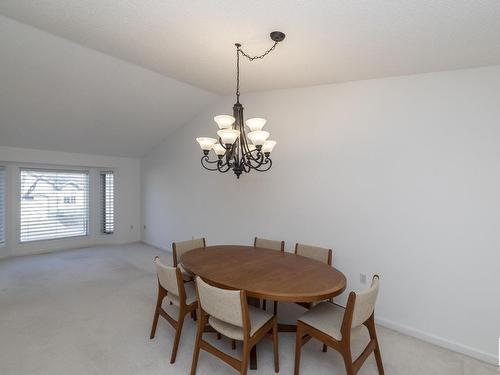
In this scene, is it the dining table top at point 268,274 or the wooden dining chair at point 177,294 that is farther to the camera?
the wooden dining chair at point 177,294

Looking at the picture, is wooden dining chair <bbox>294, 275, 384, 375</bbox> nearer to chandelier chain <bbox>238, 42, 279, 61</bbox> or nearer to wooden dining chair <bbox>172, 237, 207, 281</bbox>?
wooden dining chair <bbox>172, 237, 207, 281</bbox>

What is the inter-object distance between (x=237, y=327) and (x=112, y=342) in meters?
1.39

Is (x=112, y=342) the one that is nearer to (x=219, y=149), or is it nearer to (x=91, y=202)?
(x=219, y=149)

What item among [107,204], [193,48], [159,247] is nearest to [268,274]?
[193,48]

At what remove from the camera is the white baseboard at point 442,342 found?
89.0 inches

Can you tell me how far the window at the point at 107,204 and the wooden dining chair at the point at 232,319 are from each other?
528 cm

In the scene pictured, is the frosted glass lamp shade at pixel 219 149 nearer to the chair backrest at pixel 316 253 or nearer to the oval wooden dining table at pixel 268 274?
the oval wooden dining table at pixel 268 274

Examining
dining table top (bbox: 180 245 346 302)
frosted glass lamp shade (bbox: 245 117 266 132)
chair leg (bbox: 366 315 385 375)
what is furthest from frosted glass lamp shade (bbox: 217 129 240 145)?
chair leg (bbox: 366 315 385 375)

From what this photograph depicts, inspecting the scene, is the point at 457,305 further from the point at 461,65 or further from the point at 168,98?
the point at 168,98

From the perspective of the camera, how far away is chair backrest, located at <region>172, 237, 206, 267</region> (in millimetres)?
3011

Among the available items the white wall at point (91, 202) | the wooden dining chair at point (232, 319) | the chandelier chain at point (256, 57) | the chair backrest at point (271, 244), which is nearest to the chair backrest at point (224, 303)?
the wooden dining chair at point (232, 319)

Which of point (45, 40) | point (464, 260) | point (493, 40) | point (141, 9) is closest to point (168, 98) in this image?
point (45, 40)

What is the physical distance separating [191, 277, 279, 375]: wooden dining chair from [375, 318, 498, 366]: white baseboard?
4.90 ft

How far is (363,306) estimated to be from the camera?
5.83 feet
